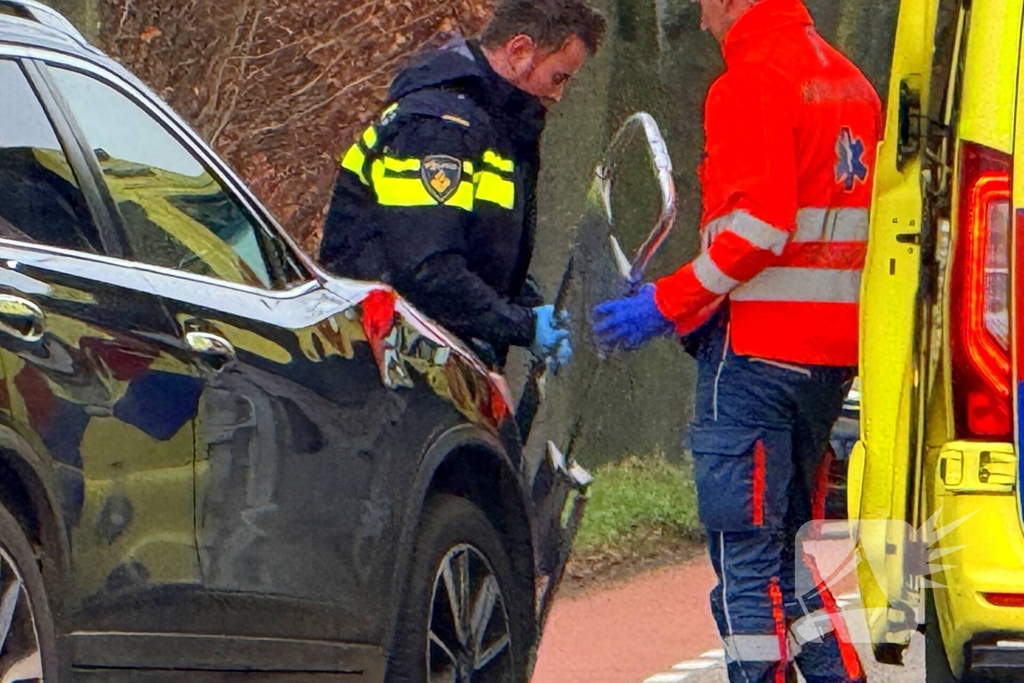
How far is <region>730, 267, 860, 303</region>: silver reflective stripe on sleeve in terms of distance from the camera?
5.20 metres

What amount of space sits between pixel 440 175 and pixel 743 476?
3.46 feet

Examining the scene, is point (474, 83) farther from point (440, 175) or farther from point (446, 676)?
point (446, 676)

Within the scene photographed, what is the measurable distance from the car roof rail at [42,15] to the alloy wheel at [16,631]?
1.12m

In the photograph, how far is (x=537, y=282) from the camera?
606 centimetres

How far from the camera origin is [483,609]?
16.8ft

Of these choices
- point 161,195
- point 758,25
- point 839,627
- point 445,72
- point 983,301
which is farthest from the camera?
point 445,72

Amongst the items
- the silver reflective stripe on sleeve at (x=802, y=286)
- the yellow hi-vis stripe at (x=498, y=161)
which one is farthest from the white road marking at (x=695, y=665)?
the yellow hi-vis stripe at (x=498, y=161)

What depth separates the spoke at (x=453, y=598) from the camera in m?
4.93

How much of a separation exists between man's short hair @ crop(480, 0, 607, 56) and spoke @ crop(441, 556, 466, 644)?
1.40m

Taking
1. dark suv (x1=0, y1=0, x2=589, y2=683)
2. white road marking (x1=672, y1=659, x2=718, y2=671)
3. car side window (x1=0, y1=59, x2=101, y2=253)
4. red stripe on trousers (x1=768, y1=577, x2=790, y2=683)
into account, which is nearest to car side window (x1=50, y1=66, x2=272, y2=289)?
dark suv (x1=0, y1=0, x2=589, y2=683)

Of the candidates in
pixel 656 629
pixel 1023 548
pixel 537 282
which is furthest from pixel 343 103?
pixel 1023 548

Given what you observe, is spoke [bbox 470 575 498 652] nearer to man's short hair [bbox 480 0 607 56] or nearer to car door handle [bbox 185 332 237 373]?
car door handle [bbox 185 332 237 373]

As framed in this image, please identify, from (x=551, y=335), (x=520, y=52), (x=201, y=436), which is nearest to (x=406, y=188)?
(x=520, y=52)

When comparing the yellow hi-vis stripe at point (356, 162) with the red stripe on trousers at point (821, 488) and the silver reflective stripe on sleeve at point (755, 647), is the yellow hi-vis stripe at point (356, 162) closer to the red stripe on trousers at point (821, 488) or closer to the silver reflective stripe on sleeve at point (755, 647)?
the red stripe on trousers at point (821, 488)
